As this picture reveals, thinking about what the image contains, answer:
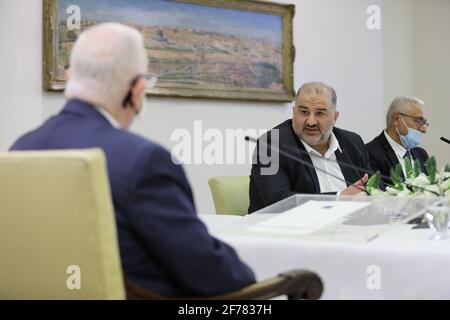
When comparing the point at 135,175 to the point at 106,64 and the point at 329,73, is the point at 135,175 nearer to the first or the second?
the point at 106,64

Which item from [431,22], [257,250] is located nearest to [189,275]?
[257,250]

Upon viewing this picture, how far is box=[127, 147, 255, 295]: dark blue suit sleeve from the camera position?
1.62 m

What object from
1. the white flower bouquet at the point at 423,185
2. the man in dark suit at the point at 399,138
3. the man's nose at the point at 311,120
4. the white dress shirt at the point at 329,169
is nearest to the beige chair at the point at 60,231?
the white flower bouquet at the point at 423,185

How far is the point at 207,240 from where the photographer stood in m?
1.71

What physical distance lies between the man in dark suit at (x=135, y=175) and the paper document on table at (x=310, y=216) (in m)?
0.42

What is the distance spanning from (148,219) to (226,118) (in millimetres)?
Answer: 4122

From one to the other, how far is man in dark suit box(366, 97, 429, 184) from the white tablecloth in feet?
8.21

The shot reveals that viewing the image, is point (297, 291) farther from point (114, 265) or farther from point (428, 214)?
point (428, 214)

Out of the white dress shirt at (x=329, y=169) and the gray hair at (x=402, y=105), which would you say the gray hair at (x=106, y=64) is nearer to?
the white dress shirt at (x=329, y=169)

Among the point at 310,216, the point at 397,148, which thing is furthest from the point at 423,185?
A: the point at 397,148

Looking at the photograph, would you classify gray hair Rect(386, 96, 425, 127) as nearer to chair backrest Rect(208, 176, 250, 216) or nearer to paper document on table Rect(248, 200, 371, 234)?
chair backrest Rect(208, 176, 250, 216)

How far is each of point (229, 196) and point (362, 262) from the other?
5.96 feet

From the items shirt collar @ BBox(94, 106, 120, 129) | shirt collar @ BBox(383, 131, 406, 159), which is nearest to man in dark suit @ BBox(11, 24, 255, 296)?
shirt collar @ BBox(94, 106, 120, 129)

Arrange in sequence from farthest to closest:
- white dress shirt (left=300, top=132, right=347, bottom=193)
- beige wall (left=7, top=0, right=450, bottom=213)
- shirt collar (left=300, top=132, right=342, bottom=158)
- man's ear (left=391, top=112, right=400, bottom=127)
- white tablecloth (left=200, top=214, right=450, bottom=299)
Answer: man's ear (left=391, top=112, right=400, bottom=127)
beige wall (left=7, top=0, right=450, bottom=213)
shirt collar (left=300, top=132, right=342, bottom=158)
white dress shirt (left=300, top=132, right=347, bottom=193)
white tablecloth (left=200, top=214, right=450, bottom=299)
